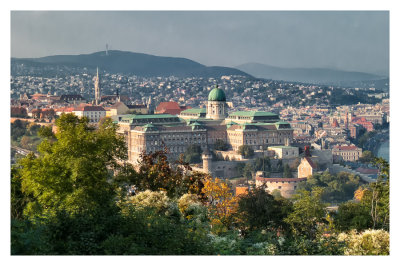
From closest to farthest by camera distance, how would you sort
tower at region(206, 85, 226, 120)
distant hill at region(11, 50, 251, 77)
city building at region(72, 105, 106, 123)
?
city building at region(72, 105, 106, 123) → tower at region(206, 85, 226, 120) → distant hill at region(11, 50, 251, 77)

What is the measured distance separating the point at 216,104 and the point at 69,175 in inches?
1810

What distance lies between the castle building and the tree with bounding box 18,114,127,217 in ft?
116

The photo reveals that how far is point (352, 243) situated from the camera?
7.94 meters

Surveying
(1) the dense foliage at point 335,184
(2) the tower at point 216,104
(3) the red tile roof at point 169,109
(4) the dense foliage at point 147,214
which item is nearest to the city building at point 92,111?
(2) the tower at point 216,104

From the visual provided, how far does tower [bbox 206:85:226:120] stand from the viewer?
54844 millimetres

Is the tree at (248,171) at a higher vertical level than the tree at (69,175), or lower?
lower

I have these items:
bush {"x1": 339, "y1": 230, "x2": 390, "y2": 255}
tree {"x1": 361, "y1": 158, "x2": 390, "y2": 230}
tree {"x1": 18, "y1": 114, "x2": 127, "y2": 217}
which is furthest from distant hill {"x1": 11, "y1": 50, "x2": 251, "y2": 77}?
bush {"x1": 339, "y1": 230, "x2": 390, "y2": 255}

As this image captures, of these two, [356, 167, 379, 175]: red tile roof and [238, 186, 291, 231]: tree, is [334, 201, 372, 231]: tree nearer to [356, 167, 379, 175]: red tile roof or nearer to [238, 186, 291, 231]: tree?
[238, 186, 291, 231]: tree

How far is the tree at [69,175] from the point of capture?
29.9ft

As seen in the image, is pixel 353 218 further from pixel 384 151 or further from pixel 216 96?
pixel 384 151

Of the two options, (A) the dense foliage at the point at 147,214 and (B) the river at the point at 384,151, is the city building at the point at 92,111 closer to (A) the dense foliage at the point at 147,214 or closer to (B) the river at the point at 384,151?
(B) the river at the point at 384,151

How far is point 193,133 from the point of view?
4878cm

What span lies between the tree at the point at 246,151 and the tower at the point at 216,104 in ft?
29.7
